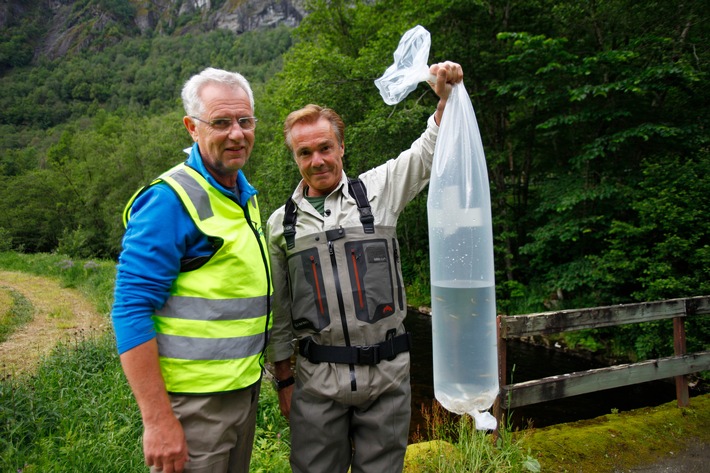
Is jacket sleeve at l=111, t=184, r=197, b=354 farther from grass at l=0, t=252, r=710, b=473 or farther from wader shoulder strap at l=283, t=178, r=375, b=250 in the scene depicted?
grass at l=0, t=252, r=710, b=473

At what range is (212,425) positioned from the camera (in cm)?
155

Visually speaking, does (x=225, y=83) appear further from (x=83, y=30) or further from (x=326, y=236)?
(x=83, y=30)

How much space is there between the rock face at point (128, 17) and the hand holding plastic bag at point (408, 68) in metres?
126

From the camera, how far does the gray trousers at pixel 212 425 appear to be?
151 centimetres

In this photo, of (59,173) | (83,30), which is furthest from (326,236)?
(83,30)

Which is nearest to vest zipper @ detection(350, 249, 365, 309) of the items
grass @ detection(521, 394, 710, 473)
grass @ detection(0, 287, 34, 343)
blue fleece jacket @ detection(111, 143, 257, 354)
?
blue fleece jacket @ detection(111, 143, 257, 354)

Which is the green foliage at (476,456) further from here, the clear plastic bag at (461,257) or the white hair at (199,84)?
the white hair at (199,84)

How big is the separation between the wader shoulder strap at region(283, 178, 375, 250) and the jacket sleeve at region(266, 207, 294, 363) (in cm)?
6

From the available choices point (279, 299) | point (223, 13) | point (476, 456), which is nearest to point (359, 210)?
point (279, 299)

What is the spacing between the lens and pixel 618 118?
9062mm

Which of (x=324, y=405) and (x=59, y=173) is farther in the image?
(x=59, y=173)

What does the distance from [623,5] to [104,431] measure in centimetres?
1125

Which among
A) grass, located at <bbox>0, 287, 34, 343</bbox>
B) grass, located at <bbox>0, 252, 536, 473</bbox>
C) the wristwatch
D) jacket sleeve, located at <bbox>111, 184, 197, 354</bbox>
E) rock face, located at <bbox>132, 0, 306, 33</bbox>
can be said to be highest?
rock face, located at <bbox>132, 0, 306, 33</bbox>

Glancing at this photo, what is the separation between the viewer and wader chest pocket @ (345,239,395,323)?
73.0 inches
